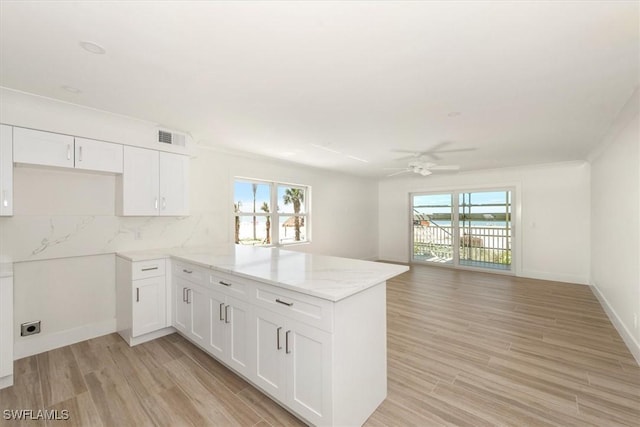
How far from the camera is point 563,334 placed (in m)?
3.04

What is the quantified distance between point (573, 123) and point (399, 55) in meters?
2.70

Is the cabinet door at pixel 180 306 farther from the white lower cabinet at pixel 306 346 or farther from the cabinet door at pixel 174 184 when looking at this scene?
the cabinet door at pixel 174 184

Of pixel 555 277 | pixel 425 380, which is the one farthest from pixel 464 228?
pixel 425 380

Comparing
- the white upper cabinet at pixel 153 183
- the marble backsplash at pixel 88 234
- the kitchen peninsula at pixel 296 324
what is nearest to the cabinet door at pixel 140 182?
the white upper cabinet at pixel 153 183

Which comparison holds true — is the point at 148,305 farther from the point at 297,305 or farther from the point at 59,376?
the point at 297,305

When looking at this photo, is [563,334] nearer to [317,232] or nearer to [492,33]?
[492,33]

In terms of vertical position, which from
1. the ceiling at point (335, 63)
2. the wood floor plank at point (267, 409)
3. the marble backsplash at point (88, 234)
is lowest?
the wood floor plank at point (267, 409)

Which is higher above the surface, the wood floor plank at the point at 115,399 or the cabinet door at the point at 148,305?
the cabinet door at the point at 148,305

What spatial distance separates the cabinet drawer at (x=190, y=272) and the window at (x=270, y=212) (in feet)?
5.75

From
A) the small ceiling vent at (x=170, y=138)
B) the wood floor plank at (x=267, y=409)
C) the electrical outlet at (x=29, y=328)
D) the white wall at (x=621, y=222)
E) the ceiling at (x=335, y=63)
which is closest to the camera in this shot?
the ceiling at (x=335, y=63)

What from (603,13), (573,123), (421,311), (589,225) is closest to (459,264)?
(589,225)

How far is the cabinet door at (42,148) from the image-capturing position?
2404 millimetres

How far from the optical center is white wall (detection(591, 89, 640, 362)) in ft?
8.29

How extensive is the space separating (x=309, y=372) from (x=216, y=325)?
1.11 metres
